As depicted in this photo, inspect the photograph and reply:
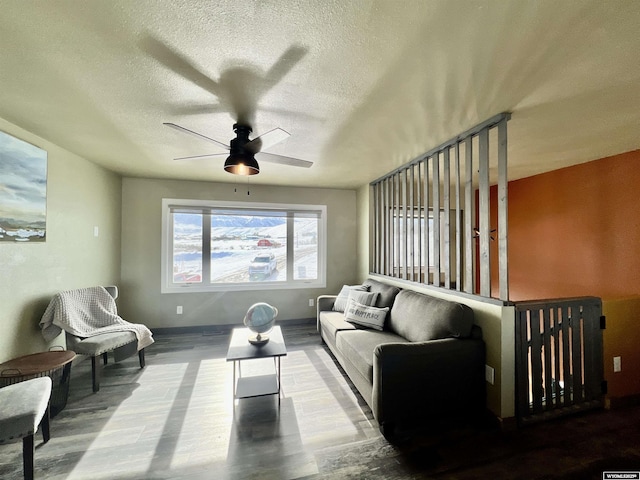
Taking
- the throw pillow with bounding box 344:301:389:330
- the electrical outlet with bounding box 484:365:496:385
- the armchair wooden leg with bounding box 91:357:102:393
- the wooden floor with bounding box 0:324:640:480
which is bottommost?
the wooden floor with bounding box 0:324:640:480

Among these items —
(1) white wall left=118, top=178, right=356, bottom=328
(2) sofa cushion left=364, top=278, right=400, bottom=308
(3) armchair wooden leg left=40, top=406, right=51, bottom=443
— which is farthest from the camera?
(1) white wall left=118, top=178, right=356, bottom=328

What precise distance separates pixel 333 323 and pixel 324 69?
104 inches

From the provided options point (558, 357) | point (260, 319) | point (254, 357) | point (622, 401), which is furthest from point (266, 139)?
point (622, 401)

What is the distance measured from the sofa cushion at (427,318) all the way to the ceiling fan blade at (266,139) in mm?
1986

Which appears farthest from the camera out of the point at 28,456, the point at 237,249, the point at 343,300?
the point at 237,249

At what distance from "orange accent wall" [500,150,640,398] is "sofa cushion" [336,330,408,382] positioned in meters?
1.89

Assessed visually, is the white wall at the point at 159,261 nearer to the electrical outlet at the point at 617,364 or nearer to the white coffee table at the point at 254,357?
the white coffee table at the point at 254,357

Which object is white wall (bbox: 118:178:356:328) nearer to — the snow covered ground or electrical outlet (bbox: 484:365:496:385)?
the snow covered ground

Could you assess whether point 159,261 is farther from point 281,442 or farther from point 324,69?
point 324,69

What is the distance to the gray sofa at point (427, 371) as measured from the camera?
6.37 feet

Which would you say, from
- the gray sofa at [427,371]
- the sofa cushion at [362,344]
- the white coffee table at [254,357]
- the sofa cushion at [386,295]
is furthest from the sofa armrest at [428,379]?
the sofa cushion at [386,295]

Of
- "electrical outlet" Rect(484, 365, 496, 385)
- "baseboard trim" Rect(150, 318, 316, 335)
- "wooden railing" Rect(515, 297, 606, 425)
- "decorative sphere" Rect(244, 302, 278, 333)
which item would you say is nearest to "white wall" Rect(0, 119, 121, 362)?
"baseboard trim" Rect(150, 318, 316, 335)

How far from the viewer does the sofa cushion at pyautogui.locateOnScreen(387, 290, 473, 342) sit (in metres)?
2.19

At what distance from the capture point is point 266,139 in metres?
2.06
